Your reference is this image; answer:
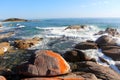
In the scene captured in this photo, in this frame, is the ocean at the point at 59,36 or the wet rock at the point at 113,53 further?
the ocean at the point at 59,36

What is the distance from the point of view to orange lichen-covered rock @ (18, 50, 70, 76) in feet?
33.6

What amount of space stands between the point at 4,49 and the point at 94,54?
8702 mm

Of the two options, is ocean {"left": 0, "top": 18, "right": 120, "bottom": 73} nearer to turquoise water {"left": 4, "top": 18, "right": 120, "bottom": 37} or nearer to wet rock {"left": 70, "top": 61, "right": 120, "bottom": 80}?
turquoise water {"left": 4, "top": 18, "right": 120, "bottom": 37}

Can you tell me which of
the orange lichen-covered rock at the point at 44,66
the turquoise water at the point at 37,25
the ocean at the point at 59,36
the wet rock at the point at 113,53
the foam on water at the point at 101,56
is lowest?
the turquoise water at the point at 37,25

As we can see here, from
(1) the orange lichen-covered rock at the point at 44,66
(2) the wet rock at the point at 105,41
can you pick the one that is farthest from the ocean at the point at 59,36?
(1) the orange lichen-covered rock at the point at 44,66

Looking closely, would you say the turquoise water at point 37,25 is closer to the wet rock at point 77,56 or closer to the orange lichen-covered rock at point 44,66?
the wet rock at point 77,56

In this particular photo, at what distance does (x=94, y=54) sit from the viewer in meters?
17.8

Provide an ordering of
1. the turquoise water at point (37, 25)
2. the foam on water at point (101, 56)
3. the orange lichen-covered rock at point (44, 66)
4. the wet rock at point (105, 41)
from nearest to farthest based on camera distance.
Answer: the orange lichen-covered rock at point (44, 66)
the foam on water at point (101, 56)
the wet rock at point (105, 41)
the turquoise water at point (37, 25)

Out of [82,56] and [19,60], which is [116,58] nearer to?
[82,56]

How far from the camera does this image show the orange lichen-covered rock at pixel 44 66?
1024 centimetres

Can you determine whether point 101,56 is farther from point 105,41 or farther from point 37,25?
point 37,25

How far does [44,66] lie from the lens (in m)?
10.4

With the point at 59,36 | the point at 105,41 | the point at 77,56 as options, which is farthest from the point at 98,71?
the point at 59,36

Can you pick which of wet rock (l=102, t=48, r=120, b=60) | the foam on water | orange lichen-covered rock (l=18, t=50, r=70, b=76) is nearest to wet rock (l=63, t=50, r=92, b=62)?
the foam on water
